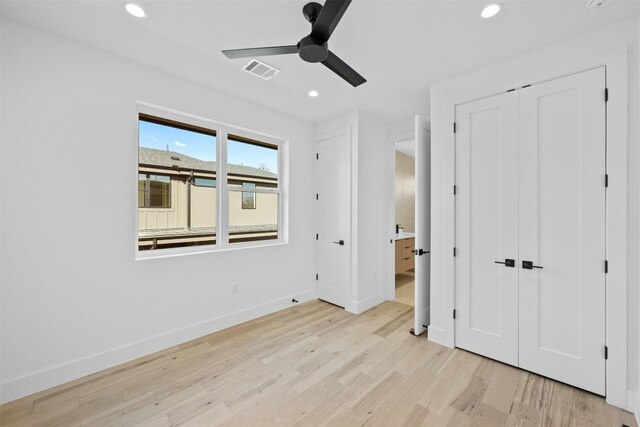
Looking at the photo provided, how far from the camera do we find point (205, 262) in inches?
118

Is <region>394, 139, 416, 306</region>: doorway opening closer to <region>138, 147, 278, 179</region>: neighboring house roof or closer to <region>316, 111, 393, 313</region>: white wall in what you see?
<region>316, 111, 393, 313</region>: white wall

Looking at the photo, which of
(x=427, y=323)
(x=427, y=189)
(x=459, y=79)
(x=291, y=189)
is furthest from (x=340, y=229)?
(x=459, y=79)

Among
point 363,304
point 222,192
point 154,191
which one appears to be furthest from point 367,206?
point 154,191

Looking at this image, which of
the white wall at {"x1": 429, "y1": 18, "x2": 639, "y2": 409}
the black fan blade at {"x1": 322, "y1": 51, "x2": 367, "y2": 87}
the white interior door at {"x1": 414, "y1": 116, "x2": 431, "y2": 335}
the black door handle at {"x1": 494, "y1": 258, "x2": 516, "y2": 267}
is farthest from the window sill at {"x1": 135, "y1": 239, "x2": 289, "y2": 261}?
the black door handle at {"x1": 494, "y1": 258, "x2": 516, "y2": 267}

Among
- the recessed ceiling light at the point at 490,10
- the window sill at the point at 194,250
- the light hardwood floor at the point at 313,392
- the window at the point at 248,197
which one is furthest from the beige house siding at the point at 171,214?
the recessed ceiling light at the point at 490,10

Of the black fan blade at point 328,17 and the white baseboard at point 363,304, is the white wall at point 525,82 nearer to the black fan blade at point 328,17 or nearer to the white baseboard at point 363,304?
the white baseboard at point 363,304

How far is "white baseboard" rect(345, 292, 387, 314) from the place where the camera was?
3.60 m

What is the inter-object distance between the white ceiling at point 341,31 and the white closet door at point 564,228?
1.59 ft

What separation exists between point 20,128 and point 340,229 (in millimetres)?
3186

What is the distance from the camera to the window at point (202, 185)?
2.72 m

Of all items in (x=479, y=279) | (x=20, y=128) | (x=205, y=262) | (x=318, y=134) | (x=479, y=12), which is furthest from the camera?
(x=318, y=134)

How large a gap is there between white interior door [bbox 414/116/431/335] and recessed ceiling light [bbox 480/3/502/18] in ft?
3.64

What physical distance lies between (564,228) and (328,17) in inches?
90.8

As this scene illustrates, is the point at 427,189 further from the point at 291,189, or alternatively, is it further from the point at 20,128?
the point at 20,128
